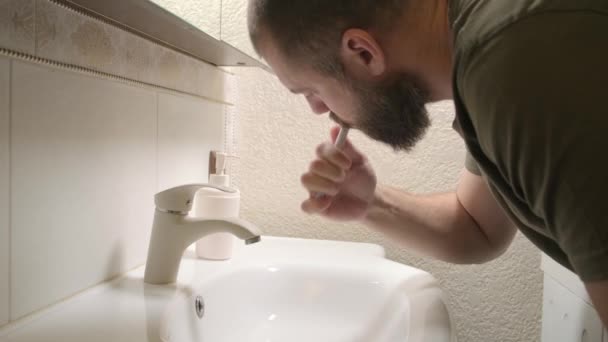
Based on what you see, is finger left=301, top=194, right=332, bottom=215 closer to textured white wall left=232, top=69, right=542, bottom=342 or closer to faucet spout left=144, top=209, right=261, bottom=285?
faucet spout left=144, top=209, right=261, bottom=285

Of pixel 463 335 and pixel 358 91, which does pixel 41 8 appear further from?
pixel 463 335

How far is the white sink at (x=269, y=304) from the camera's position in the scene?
556mm

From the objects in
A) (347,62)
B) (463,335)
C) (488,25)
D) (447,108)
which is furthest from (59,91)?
(463,335)

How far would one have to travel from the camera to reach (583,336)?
2.32ft

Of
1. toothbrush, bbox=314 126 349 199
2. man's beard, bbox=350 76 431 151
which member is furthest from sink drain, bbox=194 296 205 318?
man's beard, bbox=350 76 431 151

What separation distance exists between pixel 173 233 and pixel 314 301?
31 cm

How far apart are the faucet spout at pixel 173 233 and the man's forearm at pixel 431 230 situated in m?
0.29

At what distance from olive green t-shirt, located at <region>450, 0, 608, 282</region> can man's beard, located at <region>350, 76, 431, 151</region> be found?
7.5 inches

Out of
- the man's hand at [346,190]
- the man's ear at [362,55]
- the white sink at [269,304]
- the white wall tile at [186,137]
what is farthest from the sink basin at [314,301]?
the man's ear at [362,55]

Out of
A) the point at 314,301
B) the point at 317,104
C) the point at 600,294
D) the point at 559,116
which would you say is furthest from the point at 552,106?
the point at 314,301

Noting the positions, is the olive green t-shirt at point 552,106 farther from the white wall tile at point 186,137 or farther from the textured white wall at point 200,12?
the white wall tile at point 186,137

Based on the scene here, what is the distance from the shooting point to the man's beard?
60cm

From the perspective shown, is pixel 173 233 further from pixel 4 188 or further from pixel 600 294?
pixel 600 294

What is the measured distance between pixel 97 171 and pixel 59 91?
0.12 metres
